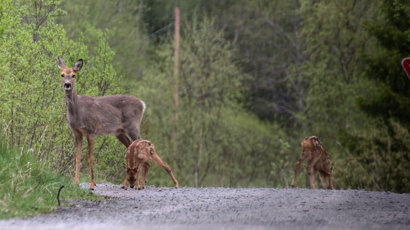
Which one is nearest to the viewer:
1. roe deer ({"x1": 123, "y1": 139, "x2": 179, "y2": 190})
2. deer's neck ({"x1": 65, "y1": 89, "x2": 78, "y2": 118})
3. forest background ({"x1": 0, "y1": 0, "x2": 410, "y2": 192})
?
roe deer ({"x1": 123, "y1": 139, "x2": 179, "y2": 190})

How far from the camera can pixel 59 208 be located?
9773 millimetres

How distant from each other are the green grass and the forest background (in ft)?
6.04

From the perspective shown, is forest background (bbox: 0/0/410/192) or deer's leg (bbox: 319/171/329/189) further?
forest background (bbox: 0/0/410/192)

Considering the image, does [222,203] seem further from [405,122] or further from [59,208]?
[405,122]

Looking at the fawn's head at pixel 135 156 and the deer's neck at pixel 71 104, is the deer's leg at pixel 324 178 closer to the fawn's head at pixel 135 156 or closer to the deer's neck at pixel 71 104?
the fawn's head at pixel 135 156

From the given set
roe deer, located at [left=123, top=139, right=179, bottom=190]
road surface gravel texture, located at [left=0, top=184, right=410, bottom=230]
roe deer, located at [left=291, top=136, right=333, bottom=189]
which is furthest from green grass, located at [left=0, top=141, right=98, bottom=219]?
roe deer, located at [left=291, top=136, right=333, bottom=189]

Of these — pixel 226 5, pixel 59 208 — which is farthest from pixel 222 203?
pixel 226 5

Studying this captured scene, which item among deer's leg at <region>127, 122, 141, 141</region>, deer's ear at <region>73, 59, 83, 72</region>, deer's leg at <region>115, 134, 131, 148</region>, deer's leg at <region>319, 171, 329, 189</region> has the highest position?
deer's ear at <region>73, 59, 83, 72</region>

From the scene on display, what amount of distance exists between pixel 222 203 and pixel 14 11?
6.30 meters

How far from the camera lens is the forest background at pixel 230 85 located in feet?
48.8

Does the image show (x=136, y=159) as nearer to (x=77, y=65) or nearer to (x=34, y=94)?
(x=77, y=65)

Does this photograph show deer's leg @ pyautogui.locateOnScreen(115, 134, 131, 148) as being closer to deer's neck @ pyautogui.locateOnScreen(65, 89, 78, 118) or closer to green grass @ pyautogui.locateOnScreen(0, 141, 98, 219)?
deer's neck @ pyautogui.locateOnScreen(65, 89, 78, 118)

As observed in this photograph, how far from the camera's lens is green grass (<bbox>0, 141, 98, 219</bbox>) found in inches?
368

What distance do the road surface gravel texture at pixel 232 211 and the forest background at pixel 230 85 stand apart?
11.1 feet
